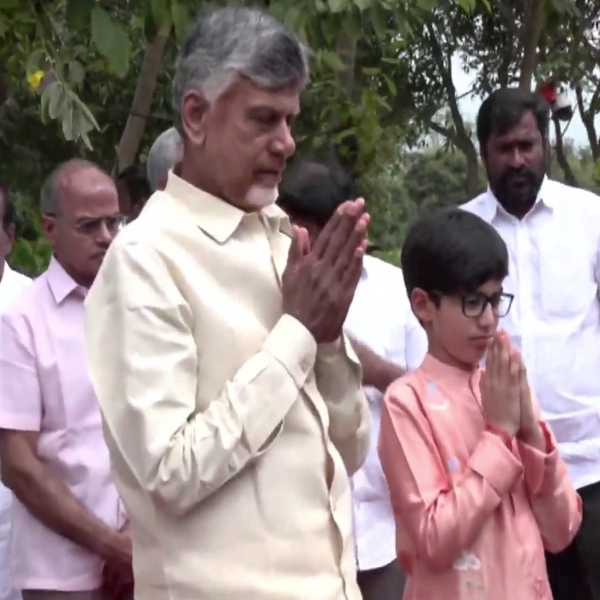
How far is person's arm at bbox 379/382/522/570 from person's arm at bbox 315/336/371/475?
0.47 meters

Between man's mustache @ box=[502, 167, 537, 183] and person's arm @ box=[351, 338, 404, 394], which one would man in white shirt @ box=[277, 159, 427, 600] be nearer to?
person's arm @ box=[351, 338, 404, 394]

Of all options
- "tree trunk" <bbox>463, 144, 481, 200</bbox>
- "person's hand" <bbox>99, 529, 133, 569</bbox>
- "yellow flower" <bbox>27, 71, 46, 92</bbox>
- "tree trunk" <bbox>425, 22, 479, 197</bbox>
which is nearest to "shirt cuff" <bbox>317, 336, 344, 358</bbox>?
"person's hand" <bbox>99, 529, 133, 569</bbox>

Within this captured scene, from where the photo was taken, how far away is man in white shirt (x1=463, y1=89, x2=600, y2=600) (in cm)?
408

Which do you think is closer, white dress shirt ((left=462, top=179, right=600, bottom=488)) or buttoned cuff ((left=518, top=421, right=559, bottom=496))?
buttoned cuff ((left=518, top=421, right=559, bottom=496))

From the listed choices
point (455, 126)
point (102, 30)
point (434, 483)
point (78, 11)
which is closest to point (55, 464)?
point (434, 483)

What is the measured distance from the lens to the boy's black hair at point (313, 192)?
3.59 metres

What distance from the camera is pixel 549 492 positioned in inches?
114

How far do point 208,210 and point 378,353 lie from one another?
165 cm

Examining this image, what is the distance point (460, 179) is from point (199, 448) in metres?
33.1

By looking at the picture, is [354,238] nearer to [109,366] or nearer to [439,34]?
[109,366]

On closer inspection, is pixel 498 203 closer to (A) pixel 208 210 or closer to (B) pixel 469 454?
(B) pixel 469 454

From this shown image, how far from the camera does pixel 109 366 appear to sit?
82.0 inches

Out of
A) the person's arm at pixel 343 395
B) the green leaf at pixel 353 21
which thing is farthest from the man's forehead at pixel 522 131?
the person's arm at pixel 343 395

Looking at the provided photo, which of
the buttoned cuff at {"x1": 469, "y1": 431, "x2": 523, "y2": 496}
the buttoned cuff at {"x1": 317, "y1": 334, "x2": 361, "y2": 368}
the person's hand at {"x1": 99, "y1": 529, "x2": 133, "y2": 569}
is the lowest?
the person's hand at {"x1": 99, "y1": 529, "x2": 133, "y2": 569}
